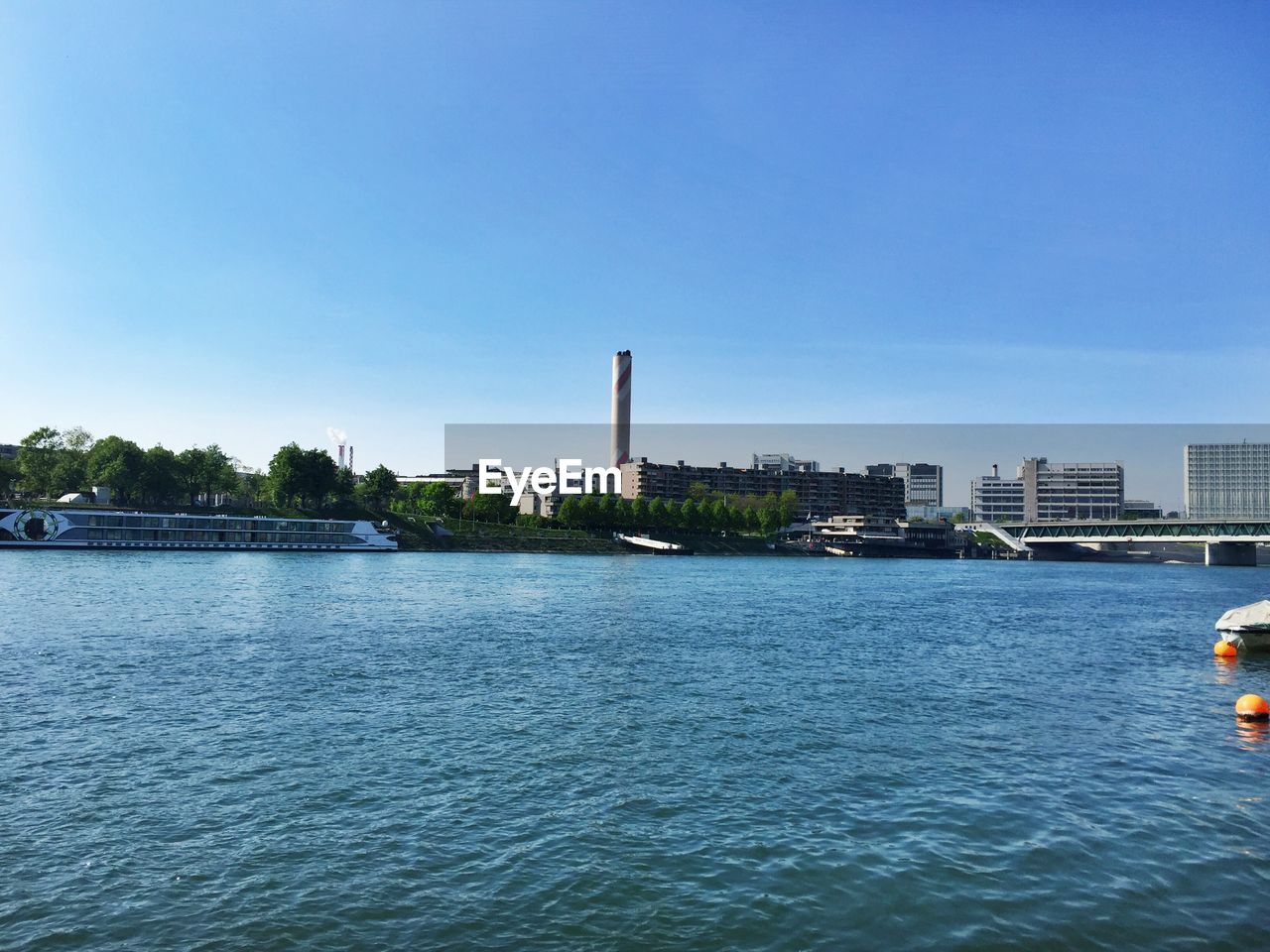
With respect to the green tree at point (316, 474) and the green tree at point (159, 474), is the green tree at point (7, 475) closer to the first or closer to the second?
the green tree at point (159, 474)

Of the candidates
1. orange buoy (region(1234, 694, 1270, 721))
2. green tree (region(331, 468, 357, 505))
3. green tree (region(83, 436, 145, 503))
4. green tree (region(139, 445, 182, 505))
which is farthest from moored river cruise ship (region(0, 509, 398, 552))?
orange buoy (region(1234, 694, 1270, 721))

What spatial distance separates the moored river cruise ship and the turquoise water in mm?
95740

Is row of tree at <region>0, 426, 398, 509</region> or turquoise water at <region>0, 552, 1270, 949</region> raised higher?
row of tree at <region>0, 426, 398, 509</region>

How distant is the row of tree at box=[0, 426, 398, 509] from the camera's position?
164250 mm

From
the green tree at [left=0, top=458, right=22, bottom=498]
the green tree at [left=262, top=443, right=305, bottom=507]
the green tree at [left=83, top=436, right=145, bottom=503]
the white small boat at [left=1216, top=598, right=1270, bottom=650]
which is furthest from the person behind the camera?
the green tree at [left=262, top=443, right=305, bottom=507]

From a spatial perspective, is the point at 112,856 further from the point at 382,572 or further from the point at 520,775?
the point at 382,572

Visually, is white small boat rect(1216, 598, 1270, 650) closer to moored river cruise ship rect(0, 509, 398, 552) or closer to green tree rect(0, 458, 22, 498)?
moored river cruise ship rect(0, 509, 398, 552)

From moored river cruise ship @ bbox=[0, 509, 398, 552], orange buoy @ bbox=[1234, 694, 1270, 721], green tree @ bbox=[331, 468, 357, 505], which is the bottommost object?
orange buoy @ bbox=[1234, 694, 1270, 721]

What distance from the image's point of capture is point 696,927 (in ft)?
42.5

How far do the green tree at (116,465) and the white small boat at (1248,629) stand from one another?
571 ft

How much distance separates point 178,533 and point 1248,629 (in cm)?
13859

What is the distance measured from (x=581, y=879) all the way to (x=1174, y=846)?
11.9 m

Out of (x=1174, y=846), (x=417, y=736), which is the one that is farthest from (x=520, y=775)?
(x=1174, y=846)

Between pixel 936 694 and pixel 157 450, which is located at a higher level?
pixel 157 450
